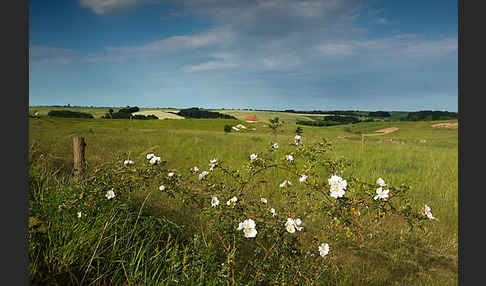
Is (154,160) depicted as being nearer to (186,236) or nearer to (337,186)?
(186,236)

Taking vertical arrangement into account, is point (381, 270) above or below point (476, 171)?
below

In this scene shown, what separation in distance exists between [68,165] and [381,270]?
29.1ft

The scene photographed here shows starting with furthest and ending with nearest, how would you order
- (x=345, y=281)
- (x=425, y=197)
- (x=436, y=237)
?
(x=425, y=197), (x=436, y=237), (x=345, y=281)

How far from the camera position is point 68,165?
8547mm

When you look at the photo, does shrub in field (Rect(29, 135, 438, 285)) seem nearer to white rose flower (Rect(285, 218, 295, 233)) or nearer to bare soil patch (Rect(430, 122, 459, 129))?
white rose flower (Rect(285, 218, 295, 233))

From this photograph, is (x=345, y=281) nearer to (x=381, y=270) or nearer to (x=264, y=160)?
(x=381, y=270)

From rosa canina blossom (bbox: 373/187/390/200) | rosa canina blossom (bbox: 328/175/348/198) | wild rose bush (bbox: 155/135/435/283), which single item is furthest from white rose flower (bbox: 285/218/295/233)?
rosa canina blossom (bbox: 373/187/390/200)

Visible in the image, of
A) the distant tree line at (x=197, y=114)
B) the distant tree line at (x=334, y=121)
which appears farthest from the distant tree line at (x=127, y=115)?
the distant tree line at (x=334, y=121)

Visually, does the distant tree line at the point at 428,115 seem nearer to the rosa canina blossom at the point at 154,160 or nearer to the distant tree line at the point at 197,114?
the distant tree line at the point at 197,114

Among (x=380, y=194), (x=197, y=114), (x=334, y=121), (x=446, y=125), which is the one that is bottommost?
(x=380, y=194)

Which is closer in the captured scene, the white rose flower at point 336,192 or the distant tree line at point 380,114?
the white rose flower at point 336,192

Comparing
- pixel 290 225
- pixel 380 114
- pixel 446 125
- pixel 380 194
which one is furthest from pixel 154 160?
pixel 380 114

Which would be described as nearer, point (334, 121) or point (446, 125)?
point (446, 125)
